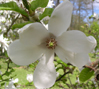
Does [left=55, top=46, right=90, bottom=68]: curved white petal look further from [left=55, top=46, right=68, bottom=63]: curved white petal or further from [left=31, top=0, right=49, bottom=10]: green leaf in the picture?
[left=31, top=0, right=49, bottom=10]: green leaf

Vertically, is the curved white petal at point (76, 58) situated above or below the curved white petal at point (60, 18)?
below

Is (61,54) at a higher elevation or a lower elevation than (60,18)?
lower

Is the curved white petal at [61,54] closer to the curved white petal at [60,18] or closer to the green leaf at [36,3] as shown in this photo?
the curved white petal at [60,18]

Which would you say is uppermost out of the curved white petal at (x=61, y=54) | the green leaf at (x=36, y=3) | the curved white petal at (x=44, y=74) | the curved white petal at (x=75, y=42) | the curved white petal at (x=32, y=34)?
the green leaf at (x=36, y=3)

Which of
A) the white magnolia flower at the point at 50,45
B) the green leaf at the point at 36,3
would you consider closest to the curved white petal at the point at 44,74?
the white magnolia flower at the point at 50,45

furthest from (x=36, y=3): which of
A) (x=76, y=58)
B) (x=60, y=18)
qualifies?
(x=76, y=58)

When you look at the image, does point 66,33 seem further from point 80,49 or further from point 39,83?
point 39,83

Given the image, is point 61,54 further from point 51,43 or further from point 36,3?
point 36,3
